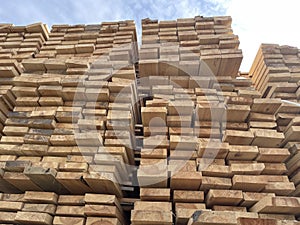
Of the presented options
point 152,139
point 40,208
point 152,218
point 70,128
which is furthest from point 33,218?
point 152,139

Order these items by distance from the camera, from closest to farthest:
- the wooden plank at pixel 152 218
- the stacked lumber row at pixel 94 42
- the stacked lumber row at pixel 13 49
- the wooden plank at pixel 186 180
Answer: the wooden plank at pixel 152 218 < the wooden plank at pixel 186 180 < the stacked lumber row at pixel 13 49 < the stacked lumber row at pixel 94 42

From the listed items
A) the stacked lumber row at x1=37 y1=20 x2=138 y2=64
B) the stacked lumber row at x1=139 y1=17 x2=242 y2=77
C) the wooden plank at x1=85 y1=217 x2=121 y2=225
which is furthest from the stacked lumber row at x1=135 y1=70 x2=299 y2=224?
the stacked lumber row at x1=37 y1=20 x2=138 y2=64

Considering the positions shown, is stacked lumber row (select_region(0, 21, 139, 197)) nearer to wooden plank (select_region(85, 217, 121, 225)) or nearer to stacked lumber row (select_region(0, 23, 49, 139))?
stacked lumber row (select_region(0, 23, 49, 139))

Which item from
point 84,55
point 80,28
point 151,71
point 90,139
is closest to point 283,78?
point 151,71

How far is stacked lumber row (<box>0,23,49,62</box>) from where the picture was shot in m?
3.09

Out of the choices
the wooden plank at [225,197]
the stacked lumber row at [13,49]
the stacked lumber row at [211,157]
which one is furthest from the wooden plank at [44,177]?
the wooden plank at [225,197]

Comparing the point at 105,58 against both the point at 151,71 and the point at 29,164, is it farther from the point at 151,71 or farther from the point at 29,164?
the point at 29,164

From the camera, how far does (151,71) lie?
9.00 feet

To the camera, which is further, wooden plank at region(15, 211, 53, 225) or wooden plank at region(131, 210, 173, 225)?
wooden plank at region(15, 211, 53, 225)

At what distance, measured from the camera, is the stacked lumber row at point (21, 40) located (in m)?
3.09

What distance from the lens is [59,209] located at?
1.87 metres

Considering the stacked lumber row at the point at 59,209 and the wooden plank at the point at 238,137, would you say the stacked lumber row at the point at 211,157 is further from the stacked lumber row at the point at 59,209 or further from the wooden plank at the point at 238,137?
the stacked lumber row at the point at 59,209

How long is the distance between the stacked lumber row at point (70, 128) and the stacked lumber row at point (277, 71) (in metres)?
1.71

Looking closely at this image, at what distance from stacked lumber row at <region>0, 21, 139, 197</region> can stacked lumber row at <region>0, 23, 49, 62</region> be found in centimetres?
64
